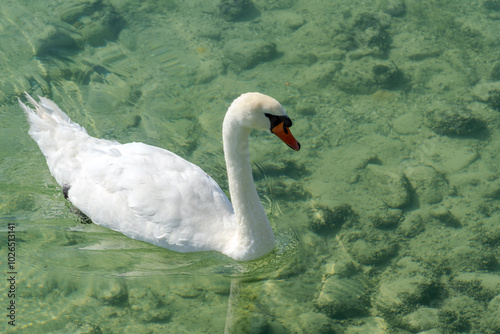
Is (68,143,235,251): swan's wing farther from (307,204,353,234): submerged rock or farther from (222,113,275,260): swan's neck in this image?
(307,204,353,234): submerged rock

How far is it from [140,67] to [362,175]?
160 inches

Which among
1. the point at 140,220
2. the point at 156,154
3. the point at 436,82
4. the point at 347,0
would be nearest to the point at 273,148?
the point at 156,154

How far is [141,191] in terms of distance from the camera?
6027 millimetres

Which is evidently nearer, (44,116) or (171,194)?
(171,194)

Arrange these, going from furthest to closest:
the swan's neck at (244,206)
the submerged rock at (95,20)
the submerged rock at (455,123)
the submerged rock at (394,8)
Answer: the submerged rock at (394,8), the submerged rock at (95,20), the submerged rock at (455,123), the swan's neck at (244,206)

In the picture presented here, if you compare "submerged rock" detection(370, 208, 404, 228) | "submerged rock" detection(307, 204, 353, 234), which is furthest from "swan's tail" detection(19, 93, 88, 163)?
"submerged rock" detection(370, 208, 404, 228)

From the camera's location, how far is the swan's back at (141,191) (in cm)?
589

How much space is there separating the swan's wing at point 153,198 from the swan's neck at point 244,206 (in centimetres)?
20

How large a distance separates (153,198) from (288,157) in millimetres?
2471

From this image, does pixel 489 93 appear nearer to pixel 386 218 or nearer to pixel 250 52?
pixel 386 218

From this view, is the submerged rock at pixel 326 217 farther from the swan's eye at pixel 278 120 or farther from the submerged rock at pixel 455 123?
the submerged rock at pixel 455 123

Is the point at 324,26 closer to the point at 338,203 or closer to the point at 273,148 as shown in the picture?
the point at 273,148

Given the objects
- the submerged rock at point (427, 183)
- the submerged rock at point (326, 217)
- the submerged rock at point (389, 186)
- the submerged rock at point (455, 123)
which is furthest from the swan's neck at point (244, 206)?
the submerged rock at point (455, 123)

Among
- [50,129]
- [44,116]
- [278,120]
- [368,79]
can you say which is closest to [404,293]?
[278,120]
